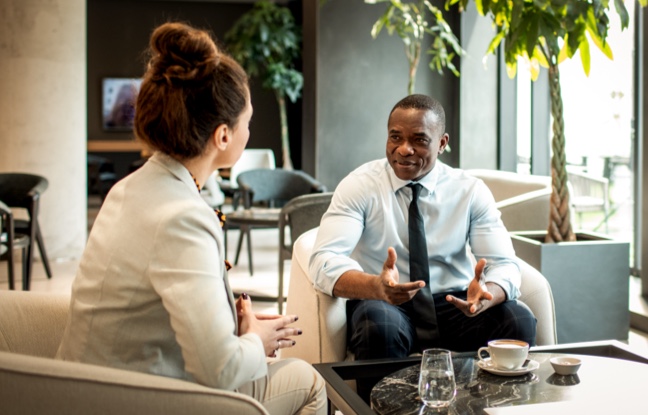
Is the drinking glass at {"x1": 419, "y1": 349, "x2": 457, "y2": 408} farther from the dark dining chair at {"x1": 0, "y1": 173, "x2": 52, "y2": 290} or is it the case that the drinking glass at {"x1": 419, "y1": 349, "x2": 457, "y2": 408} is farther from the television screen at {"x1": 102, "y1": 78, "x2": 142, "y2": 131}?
the television screen at {"x1": 102, "y1": 78, "x2": 142, "y2": 131}

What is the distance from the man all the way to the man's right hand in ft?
0.81

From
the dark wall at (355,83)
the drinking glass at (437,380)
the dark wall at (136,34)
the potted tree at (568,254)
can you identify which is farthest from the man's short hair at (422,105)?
the dark wall at (136,34)

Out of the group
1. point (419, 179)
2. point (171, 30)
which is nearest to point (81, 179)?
point (419, 179)

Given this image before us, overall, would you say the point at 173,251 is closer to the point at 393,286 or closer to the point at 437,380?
the point at 437,380

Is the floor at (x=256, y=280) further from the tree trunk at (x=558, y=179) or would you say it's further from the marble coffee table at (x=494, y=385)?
the marble coffee table at (x=494, y=385)

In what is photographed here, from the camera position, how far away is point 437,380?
1967 mm

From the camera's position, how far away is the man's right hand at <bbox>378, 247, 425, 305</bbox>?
2.42 metres

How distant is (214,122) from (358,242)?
1.36 meters

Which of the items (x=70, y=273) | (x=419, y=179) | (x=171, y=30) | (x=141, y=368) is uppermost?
(x=171, y=30)

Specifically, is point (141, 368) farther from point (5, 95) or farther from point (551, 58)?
point (5, 95)

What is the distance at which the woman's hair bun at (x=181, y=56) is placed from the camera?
1764mm

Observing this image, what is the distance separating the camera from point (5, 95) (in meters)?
7.20

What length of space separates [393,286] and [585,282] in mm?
1903

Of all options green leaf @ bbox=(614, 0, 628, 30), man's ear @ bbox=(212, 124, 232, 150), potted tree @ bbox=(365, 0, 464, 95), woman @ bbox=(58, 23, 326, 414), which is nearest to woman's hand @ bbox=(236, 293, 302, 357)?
woman @ bbox=(58, 23, 326, 414)
